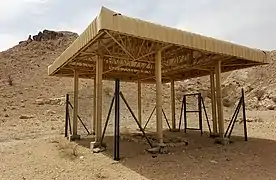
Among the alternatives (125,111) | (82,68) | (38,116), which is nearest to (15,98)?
(38,116)

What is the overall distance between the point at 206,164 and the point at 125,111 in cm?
1681

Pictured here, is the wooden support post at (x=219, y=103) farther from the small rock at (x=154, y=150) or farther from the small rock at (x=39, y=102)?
the small rock at (x=39, y=102)

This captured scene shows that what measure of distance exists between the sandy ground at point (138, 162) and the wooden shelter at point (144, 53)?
1.06m

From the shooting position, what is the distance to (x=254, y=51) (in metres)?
10.9

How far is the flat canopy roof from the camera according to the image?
24.2 feet

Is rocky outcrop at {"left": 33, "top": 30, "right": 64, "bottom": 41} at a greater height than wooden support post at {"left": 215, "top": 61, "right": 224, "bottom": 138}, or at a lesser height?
greater

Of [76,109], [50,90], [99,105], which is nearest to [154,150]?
[99,105]

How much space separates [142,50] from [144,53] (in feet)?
0.56

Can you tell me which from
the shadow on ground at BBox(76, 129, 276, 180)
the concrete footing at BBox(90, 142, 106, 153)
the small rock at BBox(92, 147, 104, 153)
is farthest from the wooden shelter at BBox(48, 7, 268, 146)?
the shadow on ground at BBox(76, 129, 276, 180)

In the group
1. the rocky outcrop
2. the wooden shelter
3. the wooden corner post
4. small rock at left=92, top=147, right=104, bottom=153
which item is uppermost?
the rocky outcrop

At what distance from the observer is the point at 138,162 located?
25.1ft

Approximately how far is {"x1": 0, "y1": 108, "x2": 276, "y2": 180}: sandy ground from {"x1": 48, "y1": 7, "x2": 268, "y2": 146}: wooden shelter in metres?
1.06

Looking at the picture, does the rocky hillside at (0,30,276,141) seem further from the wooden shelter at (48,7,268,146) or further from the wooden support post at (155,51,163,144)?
the wooden support post at (155,51,163,144)

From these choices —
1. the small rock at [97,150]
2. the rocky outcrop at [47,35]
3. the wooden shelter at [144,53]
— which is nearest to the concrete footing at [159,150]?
the wooden shelter at [144,53]
